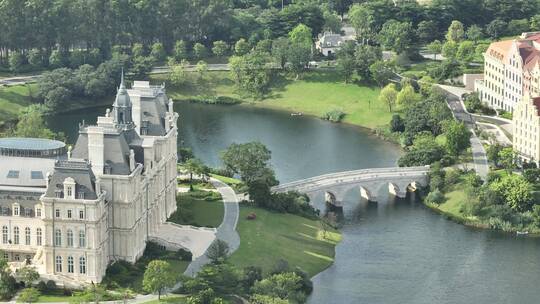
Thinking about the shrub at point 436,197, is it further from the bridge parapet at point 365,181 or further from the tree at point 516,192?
the tree at point 516,192

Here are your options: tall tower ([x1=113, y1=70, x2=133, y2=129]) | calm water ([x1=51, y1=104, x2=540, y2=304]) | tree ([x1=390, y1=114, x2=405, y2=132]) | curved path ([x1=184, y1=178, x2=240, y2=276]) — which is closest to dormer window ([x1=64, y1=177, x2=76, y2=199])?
tall tower ([x1=113, y1=70, x2=133, y2=129])

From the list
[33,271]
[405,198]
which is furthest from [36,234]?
[405,198]

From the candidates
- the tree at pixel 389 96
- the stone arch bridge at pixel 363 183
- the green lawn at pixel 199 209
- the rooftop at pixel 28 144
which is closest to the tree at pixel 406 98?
the tree at pixel 389 96

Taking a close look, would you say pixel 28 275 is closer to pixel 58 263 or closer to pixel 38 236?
pixel 58 263

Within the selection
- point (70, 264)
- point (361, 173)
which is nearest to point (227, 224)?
point (70, 264)

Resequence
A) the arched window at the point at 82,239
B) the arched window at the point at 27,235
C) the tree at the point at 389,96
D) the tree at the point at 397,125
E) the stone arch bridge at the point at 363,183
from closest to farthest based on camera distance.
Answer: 1. the arched window at the point at 82,239
2. the arched window at the point at 27,235
3. the stone arch bridge at the point at 363,183
4. the tree at the point at 397,125
5. the tree at the point at 389,96

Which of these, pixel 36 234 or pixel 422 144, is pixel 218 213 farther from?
pixel 422 144
